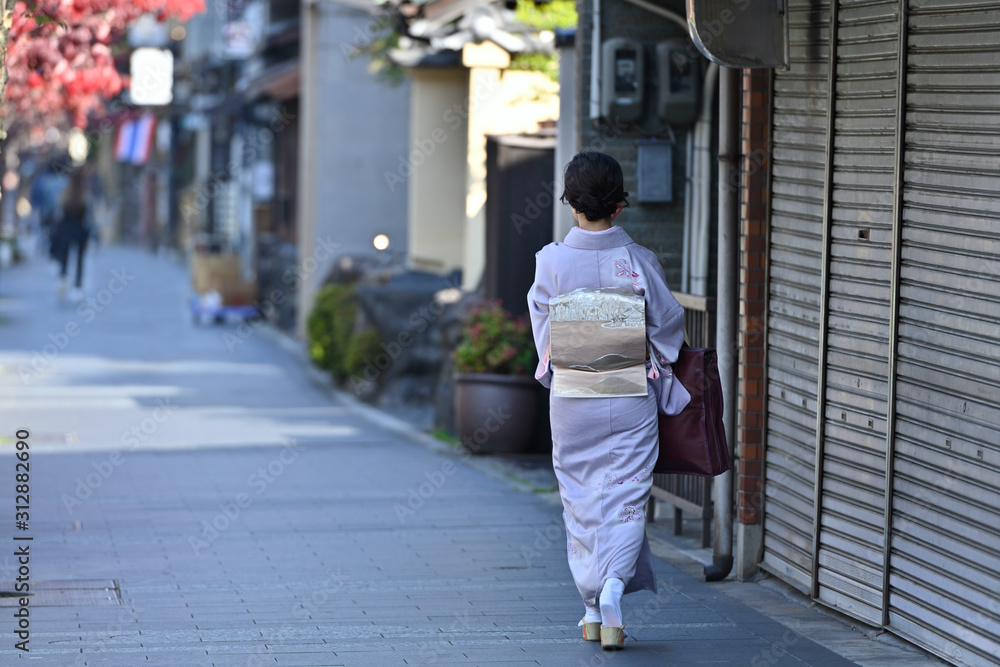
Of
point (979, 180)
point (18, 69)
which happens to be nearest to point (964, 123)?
point (979, 180)

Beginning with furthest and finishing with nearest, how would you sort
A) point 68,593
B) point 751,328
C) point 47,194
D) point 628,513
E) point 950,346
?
point 47,194 < point 751,328 < point 68,593 < point 628,513 < point 950,346

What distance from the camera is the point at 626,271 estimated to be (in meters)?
5.67

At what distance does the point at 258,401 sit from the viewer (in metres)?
14.8

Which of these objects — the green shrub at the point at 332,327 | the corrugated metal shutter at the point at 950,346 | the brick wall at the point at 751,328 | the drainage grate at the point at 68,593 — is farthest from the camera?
the green shrub at the point at 332,327

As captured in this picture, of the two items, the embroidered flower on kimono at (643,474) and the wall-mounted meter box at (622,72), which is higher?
the wall-mounted meter box at (622,72)

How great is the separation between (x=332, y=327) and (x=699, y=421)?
36.4 feet

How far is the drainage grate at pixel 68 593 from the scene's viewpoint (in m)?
6.42

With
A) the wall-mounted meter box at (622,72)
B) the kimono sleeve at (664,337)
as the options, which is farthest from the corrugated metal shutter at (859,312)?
the wall-mounted meter box at (622,72)

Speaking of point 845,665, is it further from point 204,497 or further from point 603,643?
point 204,497

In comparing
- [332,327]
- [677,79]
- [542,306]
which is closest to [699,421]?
[542,306]

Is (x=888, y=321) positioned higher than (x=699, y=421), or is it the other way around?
(x=888, y=321)

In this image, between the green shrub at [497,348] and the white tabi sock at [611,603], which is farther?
the green shrub at [497,348]

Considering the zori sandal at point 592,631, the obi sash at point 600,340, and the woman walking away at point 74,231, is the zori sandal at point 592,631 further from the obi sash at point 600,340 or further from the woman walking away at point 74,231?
the woman walking away at point 74,231

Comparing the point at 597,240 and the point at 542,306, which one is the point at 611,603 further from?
the point at 597,240
